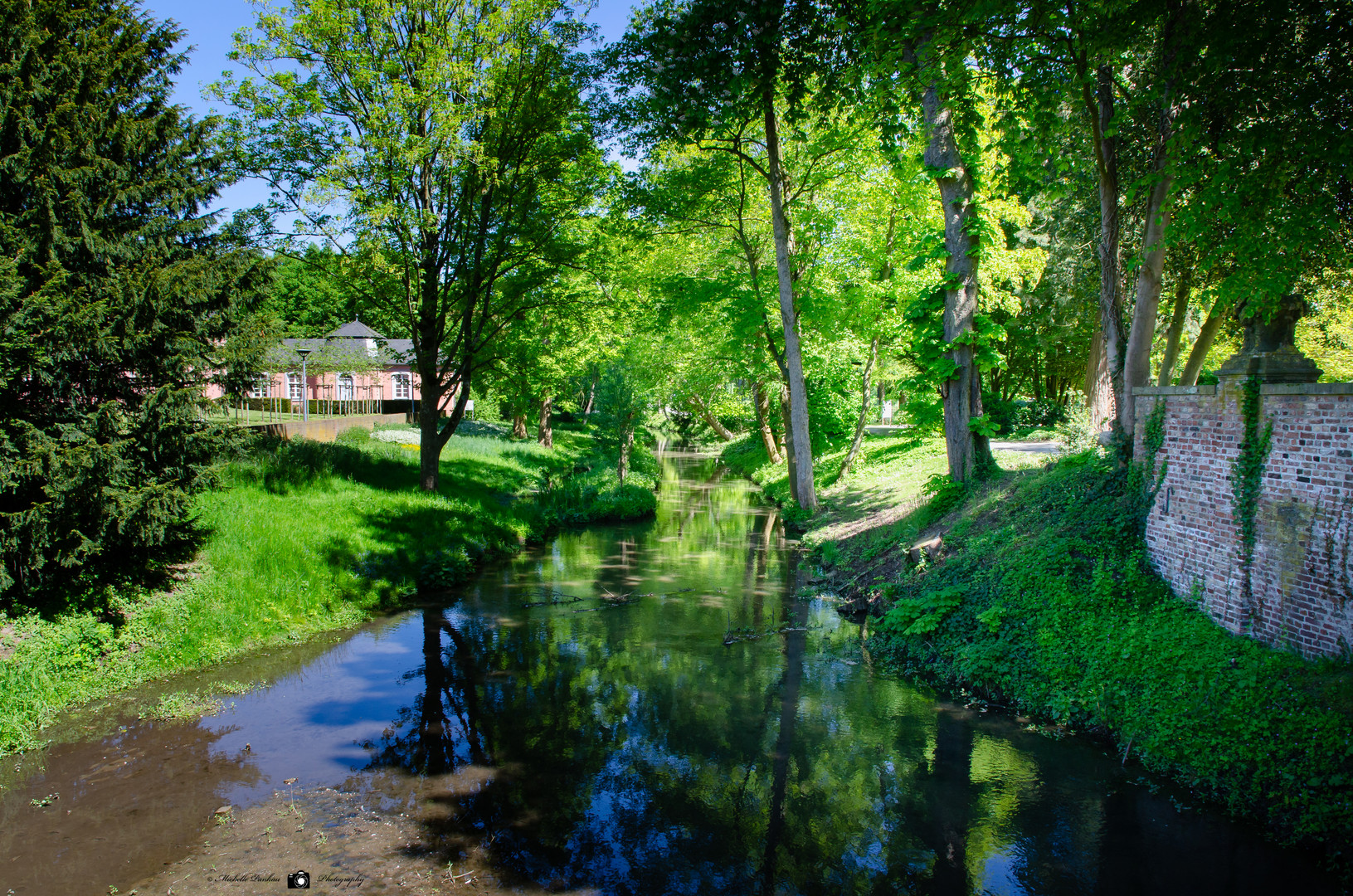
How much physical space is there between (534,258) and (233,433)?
379 inches

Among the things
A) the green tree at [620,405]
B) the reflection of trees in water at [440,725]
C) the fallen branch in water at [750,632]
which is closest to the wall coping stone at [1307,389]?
the fallen branch in water at [750,632]

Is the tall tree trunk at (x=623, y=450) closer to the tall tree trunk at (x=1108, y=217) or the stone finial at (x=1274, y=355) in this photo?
the tall tree trunk at (x=1108, y=217)

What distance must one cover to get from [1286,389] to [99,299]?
13932 mm

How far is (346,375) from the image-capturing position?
41.2m

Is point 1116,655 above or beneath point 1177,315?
beneath

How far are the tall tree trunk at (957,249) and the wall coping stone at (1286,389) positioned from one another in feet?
13.4

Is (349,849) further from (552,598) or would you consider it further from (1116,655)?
(1116,655)

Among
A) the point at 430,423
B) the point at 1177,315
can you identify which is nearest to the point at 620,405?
the point at 430,423

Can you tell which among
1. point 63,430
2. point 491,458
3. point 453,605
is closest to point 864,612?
point 453,605

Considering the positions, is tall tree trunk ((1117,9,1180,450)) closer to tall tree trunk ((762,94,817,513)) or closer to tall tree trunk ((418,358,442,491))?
tall tree trunk ((762,94,817,513))

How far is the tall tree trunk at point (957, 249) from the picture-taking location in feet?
41.1

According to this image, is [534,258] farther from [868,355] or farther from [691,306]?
[868,355]

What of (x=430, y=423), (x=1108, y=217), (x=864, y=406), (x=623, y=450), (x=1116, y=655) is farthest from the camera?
(x=623, y=450)

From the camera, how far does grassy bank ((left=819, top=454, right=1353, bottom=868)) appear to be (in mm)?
5961
